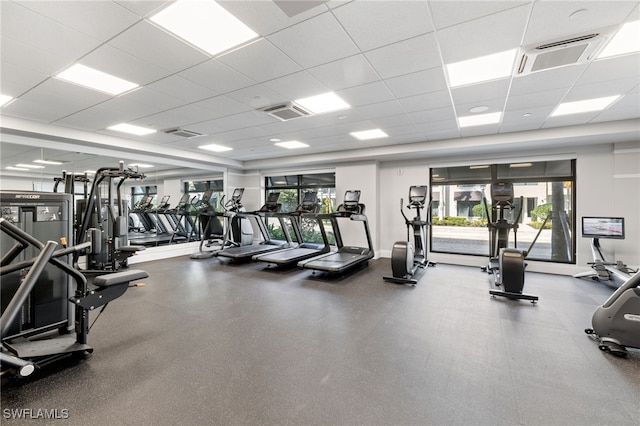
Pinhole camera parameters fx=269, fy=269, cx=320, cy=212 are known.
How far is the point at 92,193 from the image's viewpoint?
4703 millimetres

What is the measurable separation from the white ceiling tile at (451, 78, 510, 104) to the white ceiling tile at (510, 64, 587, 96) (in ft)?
0.35

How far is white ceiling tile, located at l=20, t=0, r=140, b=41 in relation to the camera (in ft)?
6.52

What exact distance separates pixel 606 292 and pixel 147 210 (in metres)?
11.0

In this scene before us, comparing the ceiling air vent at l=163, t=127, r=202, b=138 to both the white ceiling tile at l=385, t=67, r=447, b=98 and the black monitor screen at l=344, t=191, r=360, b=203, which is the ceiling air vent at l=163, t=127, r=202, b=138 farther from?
the white ceiling tile at l=385, t=67, r=447, b=98

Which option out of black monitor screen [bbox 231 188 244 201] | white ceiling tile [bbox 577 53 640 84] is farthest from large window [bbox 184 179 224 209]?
white ceiling tile [bbox 577 53 640 84]

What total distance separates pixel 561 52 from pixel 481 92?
955 mm

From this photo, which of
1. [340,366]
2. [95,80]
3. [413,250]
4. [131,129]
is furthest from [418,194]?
[131,129]

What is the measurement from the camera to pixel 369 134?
18.6 ft

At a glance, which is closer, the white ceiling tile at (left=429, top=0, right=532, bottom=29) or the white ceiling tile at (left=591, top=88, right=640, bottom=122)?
the white ceiling tile at (left=429, top=0, right=532, bottom=29)

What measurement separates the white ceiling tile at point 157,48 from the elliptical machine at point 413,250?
427 cm

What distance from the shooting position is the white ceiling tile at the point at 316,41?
88.4 inches

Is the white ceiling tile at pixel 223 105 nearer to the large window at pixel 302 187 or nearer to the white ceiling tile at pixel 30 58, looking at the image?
the white ceiling tile at pixel 30 58

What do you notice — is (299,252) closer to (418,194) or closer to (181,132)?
(418,194)

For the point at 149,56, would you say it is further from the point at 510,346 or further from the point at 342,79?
the point at 510,346
